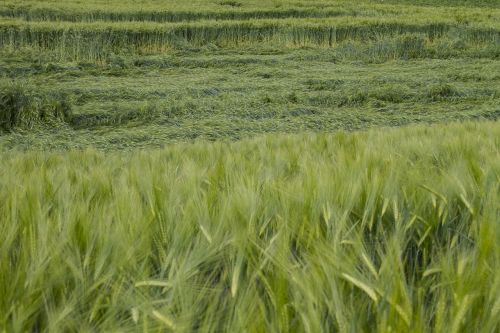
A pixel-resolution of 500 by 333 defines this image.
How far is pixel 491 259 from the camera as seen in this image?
0.92m

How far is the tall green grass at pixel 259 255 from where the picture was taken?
2.57 feet

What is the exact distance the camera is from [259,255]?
981 mm

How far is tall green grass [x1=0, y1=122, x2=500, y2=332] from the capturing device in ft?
2.57

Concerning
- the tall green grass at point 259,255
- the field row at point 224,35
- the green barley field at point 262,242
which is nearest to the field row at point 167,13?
the field row at point 224,35

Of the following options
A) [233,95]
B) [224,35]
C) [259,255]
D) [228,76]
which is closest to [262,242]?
[259,255]

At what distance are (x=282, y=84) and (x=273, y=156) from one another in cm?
823

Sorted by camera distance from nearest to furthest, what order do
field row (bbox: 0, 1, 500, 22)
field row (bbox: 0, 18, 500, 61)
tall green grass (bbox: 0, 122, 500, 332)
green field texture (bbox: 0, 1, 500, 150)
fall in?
tall green grass (bbox: 0, 122, 500, 332)
green field texture (bbox: 0, 1, 500, 150)
field row (bbox: 0, 18, 500, 61)
field row (bbox: 0, 1, 500, 22)

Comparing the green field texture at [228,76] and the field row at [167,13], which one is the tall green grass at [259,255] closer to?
the green field texture at [228,76]

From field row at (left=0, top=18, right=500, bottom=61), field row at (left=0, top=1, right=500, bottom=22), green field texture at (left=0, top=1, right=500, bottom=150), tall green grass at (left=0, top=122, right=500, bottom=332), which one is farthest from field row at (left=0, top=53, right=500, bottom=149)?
field row at (left=0, top=1, right=500, bottom=22)

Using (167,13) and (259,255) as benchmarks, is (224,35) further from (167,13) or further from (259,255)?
(259,255)

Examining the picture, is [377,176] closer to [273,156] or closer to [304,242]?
[304,242]

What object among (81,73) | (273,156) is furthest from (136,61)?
(273,156)

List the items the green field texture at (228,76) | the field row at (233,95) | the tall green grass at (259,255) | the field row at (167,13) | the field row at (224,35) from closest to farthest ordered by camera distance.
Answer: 1. the tall green grass at (259,255)
2. the field row at (233,95)
3. the green field texture at (228,76)
4. the field row at (224,35)
5. the field row at (167,13)

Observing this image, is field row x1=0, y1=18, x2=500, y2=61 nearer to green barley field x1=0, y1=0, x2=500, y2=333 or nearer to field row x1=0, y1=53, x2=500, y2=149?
field row x1=0, y1=53, x2=500, y2=149
